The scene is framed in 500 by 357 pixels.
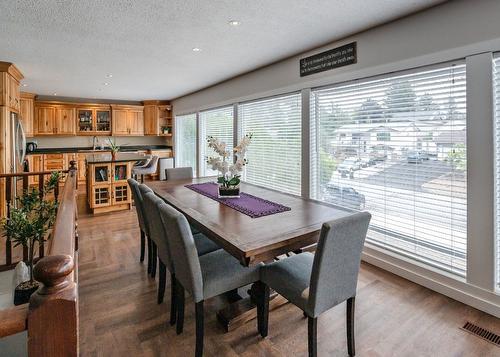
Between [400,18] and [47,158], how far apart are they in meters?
8.18

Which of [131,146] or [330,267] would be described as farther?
[131,146]

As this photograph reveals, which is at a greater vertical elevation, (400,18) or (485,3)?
(400,18)

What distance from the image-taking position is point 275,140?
4523 millimetres

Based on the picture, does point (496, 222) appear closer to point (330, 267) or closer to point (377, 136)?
point (377, 136)

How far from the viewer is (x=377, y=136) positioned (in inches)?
121

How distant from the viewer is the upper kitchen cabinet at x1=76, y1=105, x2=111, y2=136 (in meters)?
7.98

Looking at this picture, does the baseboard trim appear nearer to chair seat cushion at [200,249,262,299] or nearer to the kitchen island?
chair seat cushion at [200,249,262,299]

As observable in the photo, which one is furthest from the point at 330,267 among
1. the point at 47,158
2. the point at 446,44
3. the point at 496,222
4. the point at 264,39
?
the point at 47,158

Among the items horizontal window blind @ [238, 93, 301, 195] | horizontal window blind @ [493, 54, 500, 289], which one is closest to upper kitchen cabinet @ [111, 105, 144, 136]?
horizontal window blind @ [238, 93, 301, 195]

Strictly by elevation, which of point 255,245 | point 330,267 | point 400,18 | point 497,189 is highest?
point 400,18

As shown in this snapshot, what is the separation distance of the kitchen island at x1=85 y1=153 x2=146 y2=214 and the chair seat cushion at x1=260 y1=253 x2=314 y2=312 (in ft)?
13.3

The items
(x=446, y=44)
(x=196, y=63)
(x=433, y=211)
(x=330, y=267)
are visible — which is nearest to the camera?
(x=330, y=267)

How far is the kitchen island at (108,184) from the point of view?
16.4ft

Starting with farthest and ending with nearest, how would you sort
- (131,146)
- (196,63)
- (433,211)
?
(131,146)
(196,63)
(433,211)
